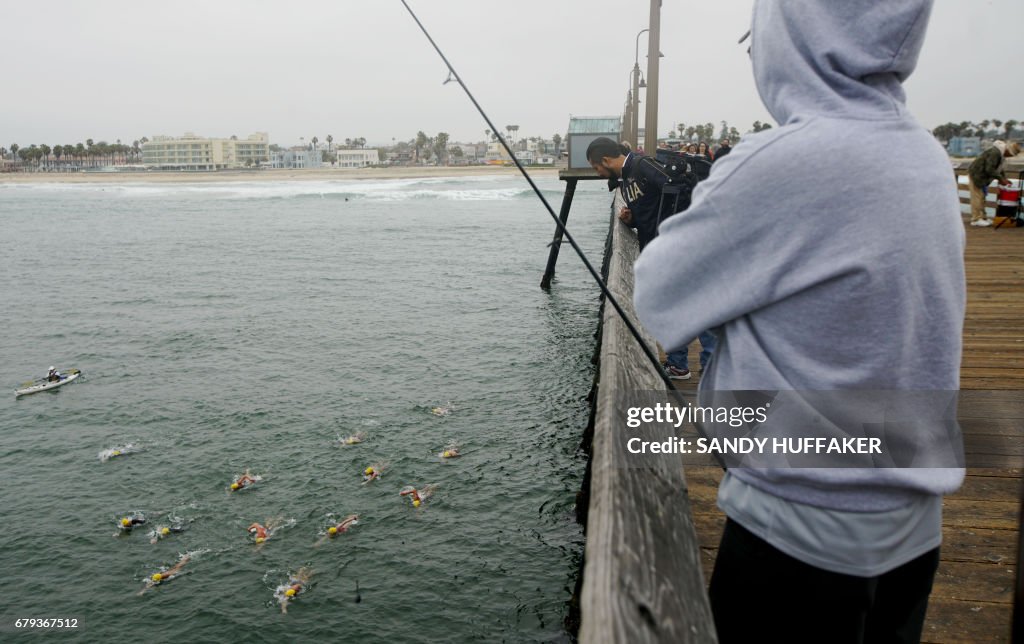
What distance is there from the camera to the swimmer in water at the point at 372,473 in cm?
877

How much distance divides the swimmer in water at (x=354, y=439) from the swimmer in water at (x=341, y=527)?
193cm

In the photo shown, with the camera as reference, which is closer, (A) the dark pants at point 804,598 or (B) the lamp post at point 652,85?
(A) the dark pants at point 804,598

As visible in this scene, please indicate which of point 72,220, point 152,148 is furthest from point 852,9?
point 152,148

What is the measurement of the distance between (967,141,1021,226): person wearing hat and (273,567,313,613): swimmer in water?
42.5 feet

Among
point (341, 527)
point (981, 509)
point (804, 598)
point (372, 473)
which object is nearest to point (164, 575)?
point (341, 527)

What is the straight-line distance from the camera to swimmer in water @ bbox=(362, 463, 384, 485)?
345 inches

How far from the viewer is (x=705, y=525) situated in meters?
3.55

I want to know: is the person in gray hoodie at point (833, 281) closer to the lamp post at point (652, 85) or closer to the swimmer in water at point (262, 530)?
the swimmer in water at point (262, 530)

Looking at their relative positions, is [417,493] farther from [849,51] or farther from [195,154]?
[195,154]

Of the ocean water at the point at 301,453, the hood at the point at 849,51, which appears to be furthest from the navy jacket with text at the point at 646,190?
the hood at the point at 849,51

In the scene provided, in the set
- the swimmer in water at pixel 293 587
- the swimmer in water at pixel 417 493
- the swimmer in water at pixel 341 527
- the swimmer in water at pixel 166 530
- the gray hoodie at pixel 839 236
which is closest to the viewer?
the gray hoodie at pixel 839 236

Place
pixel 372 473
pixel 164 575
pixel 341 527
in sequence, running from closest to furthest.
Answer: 1. pixel 164 575
2. pixel 341 527
3. pixel 372 473

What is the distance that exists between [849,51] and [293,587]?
22.1ft

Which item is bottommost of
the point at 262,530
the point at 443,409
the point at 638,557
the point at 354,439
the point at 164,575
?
the point at 164,575
